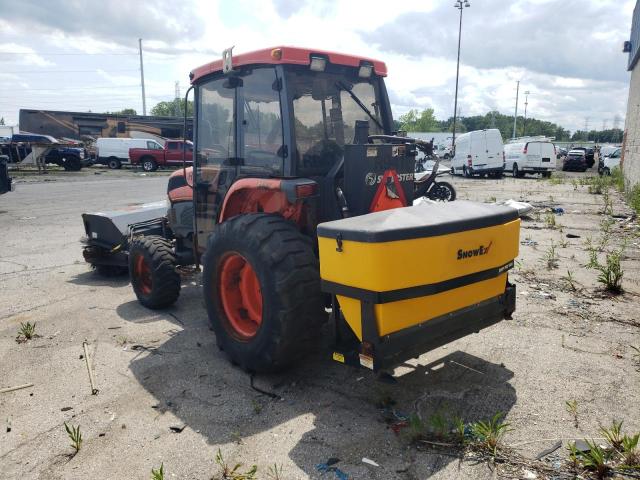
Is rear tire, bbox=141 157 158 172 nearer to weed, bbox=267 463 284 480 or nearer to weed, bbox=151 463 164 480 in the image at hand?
weed, bbox=151 463 164 480

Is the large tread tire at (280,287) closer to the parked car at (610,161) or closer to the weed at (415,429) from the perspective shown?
the weed at (415,429)

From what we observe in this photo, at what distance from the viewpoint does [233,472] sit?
9.14 ft

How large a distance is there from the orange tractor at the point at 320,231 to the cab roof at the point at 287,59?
1 cm

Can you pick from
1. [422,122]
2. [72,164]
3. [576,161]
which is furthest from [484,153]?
[422,122]

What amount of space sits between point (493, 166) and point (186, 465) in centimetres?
2561

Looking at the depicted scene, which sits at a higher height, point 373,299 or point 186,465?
point 373,299

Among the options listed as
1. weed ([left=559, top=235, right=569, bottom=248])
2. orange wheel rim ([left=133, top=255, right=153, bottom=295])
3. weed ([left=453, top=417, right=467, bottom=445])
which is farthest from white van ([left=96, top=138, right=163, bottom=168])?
weed ([left=453, top=417, right=467, bottom=445])

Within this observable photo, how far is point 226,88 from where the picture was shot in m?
4.62

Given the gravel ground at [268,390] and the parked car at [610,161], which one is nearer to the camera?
the gravel ground at [268,390]

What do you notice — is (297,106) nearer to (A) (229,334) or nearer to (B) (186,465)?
(A) (229,334)

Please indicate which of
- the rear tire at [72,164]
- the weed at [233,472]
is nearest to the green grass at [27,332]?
the weed at [233,472]

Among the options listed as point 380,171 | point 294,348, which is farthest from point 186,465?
point 380,171

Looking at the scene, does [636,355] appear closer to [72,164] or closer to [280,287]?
[280,287]

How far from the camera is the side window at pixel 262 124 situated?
164 inches
